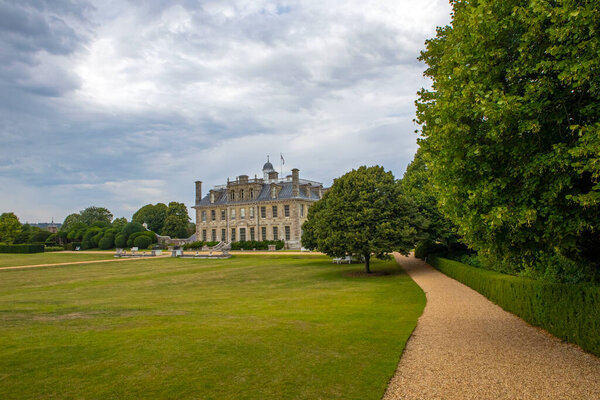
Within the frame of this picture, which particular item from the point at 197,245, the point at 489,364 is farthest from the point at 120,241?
the point at 489,364

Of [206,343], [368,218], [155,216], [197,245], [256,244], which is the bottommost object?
[206,343]

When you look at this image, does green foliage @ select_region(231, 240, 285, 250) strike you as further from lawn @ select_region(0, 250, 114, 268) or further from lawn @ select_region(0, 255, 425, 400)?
lawn @ select_region(0, 255, 425, 400)

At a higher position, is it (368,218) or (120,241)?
(368,218)

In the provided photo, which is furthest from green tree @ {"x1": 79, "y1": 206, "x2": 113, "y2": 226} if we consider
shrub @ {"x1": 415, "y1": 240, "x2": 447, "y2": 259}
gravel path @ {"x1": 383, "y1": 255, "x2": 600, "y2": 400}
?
gravel path @ {"x1": 383, "y1": 255, "x2": 600, "y2": 400}

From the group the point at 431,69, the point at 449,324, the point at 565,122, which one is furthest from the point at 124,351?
the point at 431,69

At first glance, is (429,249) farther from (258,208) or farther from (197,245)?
(197,245)

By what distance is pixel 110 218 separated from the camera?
401ft

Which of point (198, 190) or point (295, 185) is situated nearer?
point (295, 185)

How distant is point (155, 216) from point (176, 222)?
855 cm

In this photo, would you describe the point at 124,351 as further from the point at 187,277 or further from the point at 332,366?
the point at 187,277

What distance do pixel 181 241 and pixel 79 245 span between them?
1931 centimetres

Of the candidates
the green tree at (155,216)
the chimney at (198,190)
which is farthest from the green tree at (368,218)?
the green tree at (155,216)

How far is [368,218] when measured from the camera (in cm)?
2353

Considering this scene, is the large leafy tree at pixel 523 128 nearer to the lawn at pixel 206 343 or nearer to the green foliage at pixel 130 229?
the lawn at pixel 206 343
